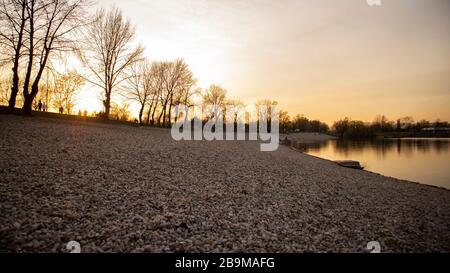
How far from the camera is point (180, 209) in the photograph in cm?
799

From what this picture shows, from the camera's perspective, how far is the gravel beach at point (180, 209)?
20.0 feet

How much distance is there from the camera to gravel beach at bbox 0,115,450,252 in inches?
240

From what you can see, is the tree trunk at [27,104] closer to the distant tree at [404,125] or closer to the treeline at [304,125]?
the treeline at [304,125]

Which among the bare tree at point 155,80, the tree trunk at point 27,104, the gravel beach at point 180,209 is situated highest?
the bare tree at point 155,80

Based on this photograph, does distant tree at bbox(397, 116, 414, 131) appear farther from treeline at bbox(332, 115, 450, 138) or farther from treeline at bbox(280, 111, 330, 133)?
treeline at bbox(280, 111, 330, 133)

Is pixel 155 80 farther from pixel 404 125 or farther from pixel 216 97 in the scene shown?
pixel 404 125

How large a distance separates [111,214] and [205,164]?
820 cm

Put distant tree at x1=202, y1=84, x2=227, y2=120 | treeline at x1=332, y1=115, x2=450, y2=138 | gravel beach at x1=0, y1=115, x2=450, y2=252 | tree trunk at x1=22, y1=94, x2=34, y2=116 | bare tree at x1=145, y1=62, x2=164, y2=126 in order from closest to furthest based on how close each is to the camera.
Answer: gravel beach at x1=0, y1=115, x2=450, y2=252 → tree trunk at x1=22, y1=94, x2=34, y2=116 → bare tree at x1=145, y1=62, x2=164, y2=126 → distant tree at x1=202, y1=84, x2=227, y2=120 → treeline at x1=332, y1=115, x2=450, y2=138

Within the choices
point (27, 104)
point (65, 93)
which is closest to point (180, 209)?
point (27, 104)

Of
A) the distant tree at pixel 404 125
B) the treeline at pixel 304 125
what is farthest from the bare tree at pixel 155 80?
the distant tree at pixel 404 125

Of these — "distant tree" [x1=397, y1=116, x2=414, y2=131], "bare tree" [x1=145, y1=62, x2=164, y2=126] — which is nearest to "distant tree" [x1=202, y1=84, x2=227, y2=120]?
"bare tree" [x1=145, y1=62, x2=164, y2=126]
